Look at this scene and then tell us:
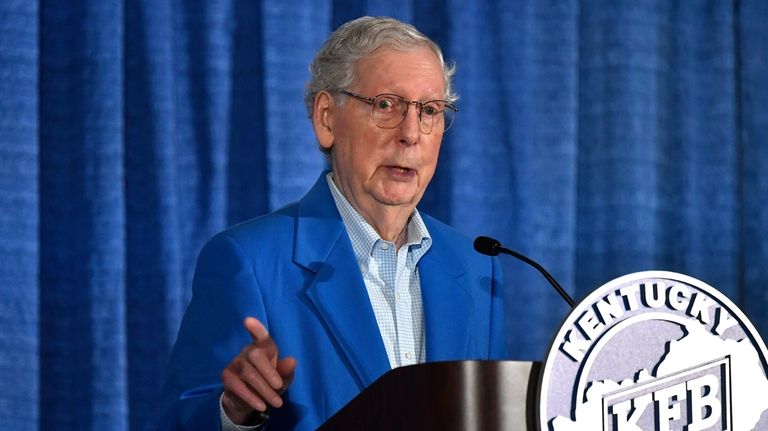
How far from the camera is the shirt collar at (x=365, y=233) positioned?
1891mm

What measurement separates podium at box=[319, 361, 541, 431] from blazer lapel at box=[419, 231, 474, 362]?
526 mm

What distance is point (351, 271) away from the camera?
1776 millimetres

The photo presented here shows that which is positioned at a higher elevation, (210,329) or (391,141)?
(391,141)

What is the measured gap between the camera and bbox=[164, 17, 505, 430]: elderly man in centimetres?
167

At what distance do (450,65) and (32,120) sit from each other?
940 millimetres

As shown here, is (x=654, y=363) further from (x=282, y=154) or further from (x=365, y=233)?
(x=282, y=154)

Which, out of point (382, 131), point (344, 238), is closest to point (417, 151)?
point (382, 131)

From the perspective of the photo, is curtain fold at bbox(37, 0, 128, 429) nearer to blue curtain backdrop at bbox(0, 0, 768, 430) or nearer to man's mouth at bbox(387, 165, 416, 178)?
blue curtain backdrop at bbox(0, 0, 768, 430)

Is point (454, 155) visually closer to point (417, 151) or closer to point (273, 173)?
point (273, 173)

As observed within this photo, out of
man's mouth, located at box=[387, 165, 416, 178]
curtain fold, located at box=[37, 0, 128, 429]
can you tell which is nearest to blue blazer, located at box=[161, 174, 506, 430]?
man's mouth, located at box=[387, 165, 416, 178]

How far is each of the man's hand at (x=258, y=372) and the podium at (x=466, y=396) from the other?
158 millimetres

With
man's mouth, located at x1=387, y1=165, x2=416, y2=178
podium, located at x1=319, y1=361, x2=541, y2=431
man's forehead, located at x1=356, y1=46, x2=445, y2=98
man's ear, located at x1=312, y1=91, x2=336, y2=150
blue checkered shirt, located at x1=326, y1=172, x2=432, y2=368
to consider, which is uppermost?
man's forehead, located at x1=356, y1=46, x2=445, y2=98

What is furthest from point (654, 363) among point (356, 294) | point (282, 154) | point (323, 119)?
point (282, 154)

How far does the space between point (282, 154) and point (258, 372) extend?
1.26 meters
